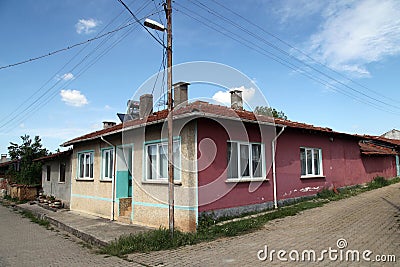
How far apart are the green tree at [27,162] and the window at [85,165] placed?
35.9ft

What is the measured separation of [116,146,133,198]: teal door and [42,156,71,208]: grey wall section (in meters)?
6.13

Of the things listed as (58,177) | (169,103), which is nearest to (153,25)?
(169,103)

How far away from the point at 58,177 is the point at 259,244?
14.8 meters

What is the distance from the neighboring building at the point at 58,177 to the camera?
16578 mm

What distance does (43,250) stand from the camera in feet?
25.6

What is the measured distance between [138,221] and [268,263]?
551 cm

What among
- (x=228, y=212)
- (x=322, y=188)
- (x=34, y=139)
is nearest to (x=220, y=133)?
(x=228, y=212)

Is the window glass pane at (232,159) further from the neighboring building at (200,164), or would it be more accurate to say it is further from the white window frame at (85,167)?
the white window frame at (85,167)

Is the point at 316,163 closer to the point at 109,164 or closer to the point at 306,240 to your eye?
the point at 306,240

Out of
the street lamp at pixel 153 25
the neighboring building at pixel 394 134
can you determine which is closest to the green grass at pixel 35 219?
the street lamp at pixel 153 25

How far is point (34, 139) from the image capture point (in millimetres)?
30016

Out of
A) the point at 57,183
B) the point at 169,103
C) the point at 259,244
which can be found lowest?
the point at 259,244

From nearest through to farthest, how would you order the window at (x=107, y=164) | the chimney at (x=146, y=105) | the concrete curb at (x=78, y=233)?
the concrete curb at (x=78, y=233) < the window at (x=107, y=164) < the chimney at (x=146, y=105)

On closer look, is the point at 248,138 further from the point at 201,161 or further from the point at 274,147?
the point at 201,161
